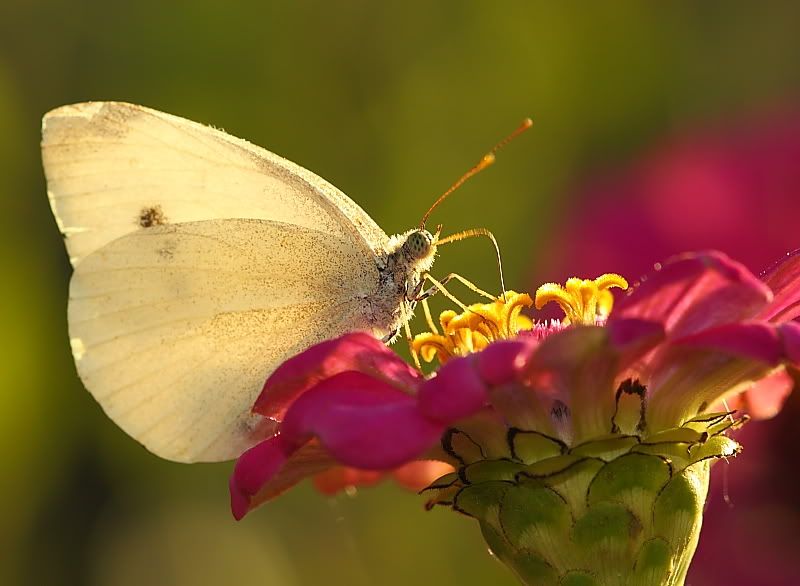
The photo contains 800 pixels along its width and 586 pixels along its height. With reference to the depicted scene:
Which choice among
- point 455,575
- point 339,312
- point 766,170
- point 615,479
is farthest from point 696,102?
point 615,479

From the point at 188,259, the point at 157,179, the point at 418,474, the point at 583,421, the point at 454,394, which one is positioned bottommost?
the point at 418,474

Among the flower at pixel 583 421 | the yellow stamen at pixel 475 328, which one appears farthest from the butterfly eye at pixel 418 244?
A: the flower at pixel 583 421

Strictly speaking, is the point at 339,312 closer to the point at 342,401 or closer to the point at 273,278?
the point at 273,278

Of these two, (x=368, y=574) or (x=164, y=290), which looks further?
(x=368, y=574)

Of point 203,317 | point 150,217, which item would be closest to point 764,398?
point 203,317

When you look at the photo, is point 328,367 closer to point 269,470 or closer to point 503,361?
point 269,470

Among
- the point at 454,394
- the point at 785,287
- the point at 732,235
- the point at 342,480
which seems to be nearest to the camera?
the point at 454,394

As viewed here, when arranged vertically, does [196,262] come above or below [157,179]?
below

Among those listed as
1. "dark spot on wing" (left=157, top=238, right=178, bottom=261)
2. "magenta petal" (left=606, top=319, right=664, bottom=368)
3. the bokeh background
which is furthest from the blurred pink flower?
"magenta petal" (left=606, top=319, right=664, bottom=368)
